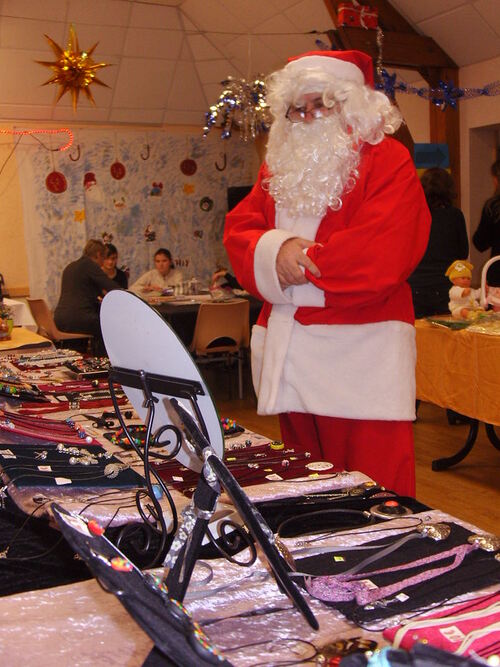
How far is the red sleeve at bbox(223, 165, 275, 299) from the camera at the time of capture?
2168mm

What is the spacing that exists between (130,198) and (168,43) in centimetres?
180

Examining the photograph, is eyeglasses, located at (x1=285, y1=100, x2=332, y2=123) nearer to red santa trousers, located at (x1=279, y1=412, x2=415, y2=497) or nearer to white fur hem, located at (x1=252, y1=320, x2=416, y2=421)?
white fur hem, located at (x1=252, y1=320, x2=416, y2=421)

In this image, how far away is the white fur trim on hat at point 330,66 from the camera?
7.30ft

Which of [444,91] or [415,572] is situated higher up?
[444,91]

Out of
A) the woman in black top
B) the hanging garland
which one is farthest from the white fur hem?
the hanging garland

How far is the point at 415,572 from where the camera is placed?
45.7 inches

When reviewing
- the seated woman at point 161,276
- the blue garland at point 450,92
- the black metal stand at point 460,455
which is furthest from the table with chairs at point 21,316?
the blue garland at point 450,92

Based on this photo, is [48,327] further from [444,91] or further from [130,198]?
[444,91]

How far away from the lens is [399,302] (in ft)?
6.89

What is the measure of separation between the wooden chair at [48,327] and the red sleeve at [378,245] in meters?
4.65

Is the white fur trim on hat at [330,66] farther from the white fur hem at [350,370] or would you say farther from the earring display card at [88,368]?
the earring display card at [88,368]

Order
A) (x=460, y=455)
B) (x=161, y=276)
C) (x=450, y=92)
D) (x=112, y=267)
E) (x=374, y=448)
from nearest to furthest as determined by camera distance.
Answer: (x=374, y=448)
(x=460, y=455)
(x=450, y=92)
(x=112, y=267)
(x=161, y=276)

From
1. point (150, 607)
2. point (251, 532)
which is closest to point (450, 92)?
point (251, 532)

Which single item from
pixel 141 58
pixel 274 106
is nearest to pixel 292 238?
pixel 274 106
